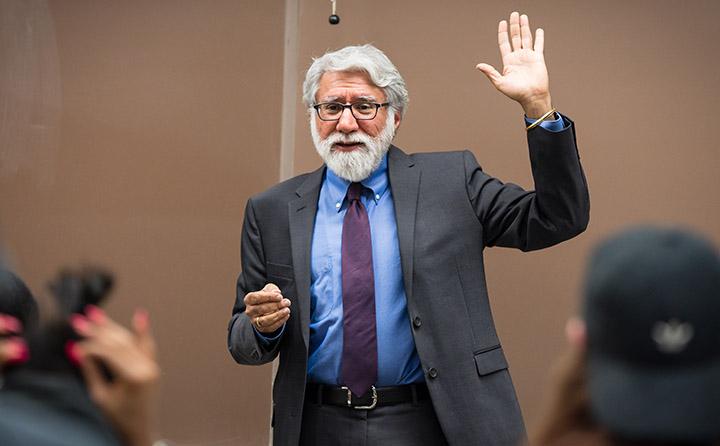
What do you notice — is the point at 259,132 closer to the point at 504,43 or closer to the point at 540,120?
the point at 504,43

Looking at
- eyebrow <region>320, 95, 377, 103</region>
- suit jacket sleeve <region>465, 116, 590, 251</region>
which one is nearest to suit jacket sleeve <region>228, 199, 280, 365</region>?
eyebrow <region>320, 95, 377, 103</region>

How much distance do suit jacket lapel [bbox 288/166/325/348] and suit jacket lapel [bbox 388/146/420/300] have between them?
212mm

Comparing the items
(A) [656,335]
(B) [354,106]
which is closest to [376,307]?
(B) [354,106]

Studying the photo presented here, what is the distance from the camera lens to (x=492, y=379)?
2.33 meters

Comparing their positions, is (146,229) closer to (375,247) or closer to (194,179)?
(194,179)

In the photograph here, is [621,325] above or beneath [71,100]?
beneath

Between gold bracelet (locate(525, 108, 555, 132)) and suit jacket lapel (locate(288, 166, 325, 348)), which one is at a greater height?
gold bracelet (locate(525, 108, 555, 132))

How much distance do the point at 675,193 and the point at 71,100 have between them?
1934 mm

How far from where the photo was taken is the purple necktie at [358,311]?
229 centimetres

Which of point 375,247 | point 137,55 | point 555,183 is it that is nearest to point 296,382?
point 375,247

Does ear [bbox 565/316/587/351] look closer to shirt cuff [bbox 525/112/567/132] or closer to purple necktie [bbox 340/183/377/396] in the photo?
shirt cuff [bbox 525/112/567/132]

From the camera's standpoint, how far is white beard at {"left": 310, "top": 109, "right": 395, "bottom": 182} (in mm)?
2498

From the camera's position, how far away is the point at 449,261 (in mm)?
2377

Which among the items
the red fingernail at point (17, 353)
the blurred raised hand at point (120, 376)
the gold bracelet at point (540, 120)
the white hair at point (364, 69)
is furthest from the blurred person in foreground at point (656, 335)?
the white hair at point (364, 69)
